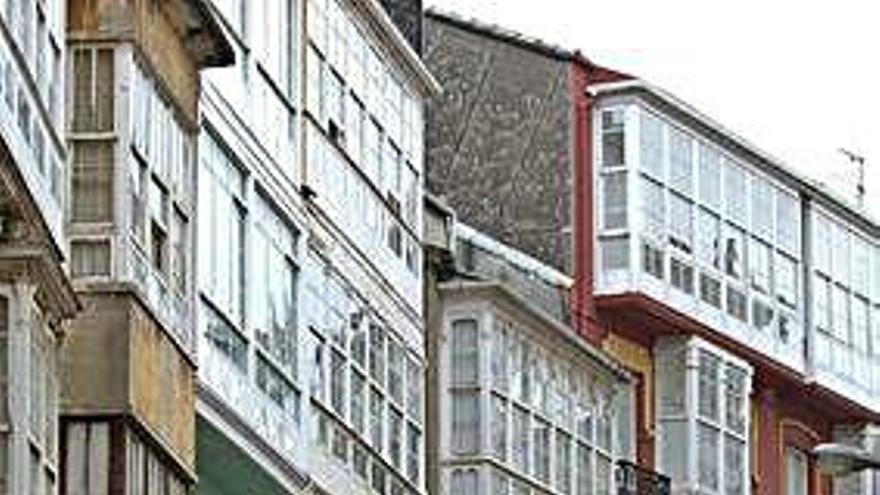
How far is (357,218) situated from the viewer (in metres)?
40.7

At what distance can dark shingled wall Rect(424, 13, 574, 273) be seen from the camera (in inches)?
2219

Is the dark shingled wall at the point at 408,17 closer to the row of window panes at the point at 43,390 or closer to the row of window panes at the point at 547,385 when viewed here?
the row of window panes at the point at 547,385

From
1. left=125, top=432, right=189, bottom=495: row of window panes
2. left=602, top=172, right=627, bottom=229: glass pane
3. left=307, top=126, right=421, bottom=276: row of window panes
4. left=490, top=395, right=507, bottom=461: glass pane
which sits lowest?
left=125, top=432, right=189, bottom=495: row of window panes

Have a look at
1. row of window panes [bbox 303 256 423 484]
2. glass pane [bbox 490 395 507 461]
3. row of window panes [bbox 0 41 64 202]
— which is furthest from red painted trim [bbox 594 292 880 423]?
row of window panes [bbox 0 41 64 202]

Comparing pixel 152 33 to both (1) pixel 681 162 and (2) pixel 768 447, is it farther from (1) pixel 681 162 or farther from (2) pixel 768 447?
(2) pixel 768 447

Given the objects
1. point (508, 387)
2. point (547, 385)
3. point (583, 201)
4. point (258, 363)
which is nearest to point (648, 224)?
point (583, 201)

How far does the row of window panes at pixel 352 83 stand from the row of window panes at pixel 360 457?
345 centimetres

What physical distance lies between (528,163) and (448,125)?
5.23 ft

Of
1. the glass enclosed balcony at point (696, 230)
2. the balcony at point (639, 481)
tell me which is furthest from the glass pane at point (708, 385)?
the balcony at point (639, 481)

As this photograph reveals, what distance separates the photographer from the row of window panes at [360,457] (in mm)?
38438

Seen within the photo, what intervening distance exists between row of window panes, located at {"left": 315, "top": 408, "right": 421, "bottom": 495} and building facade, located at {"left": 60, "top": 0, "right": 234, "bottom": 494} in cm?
901

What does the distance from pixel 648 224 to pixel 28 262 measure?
3332cm

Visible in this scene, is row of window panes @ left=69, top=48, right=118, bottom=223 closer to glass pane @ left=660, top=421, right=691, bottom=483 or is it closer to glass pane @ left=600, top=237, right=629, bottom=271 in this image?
glass pane @ left=600, top=237, right=629, bottom=271

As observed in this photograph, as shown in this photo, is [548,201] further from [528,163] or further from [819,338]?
[819,338]
